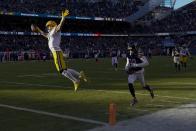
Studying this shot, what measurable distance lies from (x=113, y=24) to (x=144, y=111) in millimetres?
73532

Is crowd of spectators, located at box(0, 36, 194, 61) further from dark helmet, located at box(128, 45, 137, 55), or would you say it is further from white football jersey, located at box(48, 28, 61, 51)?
dark helmet, located at box(128, 45, 137, 55)

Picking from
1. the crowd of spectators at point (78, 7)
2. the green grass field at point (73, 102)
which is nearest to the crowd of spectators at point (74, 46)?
the crowd of spectators at point (78, 7)

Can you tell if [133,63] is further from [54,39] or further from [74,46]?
[74,46]

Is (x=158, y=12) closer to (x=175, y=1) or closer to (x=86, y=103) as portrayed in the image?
(x=175, y=1)

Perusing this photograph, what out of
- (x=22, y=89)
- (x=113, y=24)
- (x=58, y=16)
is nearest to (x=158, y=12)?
(x=113, y=24)

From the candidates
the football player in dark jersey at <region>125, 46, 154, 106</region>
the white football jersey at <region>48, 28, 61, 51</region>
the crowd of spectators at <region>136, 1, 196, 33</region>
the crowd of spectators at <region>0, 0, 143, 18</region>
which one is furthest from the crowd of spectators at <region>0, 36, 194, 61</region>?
the football player in dark jersey at <region>125, 46, 154, 106</region>

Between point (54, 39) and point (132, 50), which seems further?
point (54, 39)

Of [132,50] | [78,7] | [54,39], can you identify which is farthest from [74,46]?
[132,50]

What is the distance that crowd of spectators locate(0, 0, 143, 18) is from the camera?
222 feet

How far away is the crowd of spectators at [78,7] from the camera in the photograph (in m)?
67.7

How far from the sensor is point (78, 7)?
258ft

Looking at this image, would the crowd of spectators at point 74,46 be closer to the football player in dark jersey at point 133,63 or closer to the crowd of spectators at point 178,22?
the crowd of spectators at point 178,22

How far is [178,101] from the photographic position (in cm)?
1417

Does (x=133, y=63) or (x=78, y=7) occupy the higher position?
(x=78, y=7)
